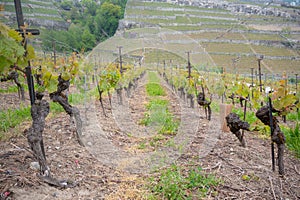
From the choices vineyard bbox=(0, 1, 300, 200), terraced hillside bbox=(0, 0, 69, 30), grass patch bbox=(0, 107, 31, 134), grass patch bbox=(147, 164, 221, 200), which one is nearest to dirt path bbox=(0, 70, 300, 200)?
vineyard bbox=(0, 1, 300, 200)

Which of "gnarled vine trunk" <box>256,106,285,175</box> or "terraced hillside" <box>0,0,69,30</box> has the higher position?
"terraced hillside" <box>0,0,69,30</box>

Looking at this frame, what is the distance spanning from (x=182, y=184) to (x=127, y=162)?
0.95 meters

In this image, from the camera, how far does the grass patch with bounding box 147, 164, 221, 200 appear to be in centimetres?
255

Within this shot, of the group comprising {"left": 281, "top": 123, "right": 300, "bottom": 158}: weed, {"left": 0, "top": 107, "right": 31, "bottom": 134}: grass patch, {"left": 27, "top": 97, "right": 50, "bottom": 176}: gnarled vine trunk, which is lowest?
{"left": 281, "top": 123, "right": 300, "bottom": 158}: weed

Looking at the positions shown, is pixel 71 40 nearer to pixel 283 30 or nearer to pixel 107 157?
pixel 107 157

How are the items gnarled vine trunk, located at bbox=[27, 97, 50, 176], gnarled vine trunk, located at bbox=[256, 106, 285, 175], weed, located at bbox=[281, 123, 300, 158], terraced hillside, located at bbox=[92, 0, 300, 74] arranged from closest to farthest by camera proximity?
gnarled vine trunk, located at bbox=[27, 97, 50, 176]
gnarled vine trunk, located at bbox=[256, 106, 285, 175]
weed, located at bbox=[281, 123, 300, 158]
terraced hillside, located at bbox=[92, 0, 300, 74]

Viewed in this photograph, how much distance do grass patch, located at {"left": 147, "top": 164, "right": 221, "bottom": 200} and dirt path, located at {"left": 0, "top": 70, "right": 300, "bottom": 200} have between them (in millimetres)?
121

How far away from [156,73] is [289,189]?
45.3ft

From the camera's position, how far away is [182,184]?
8.95ft

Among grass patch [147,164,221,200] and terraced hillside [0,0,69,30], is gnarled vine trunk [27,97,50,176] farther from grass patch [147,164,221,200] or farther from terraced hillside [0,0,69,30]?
terraced hillside [0,0,69,30]

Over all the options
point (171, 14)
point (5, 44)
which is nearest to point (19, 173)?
point (5, 44)

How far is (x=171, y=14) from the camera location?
5125 cm

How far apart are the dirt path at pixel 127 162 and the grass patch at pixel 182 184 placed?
0.12m

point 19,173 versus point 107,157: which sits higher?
point 19,173
